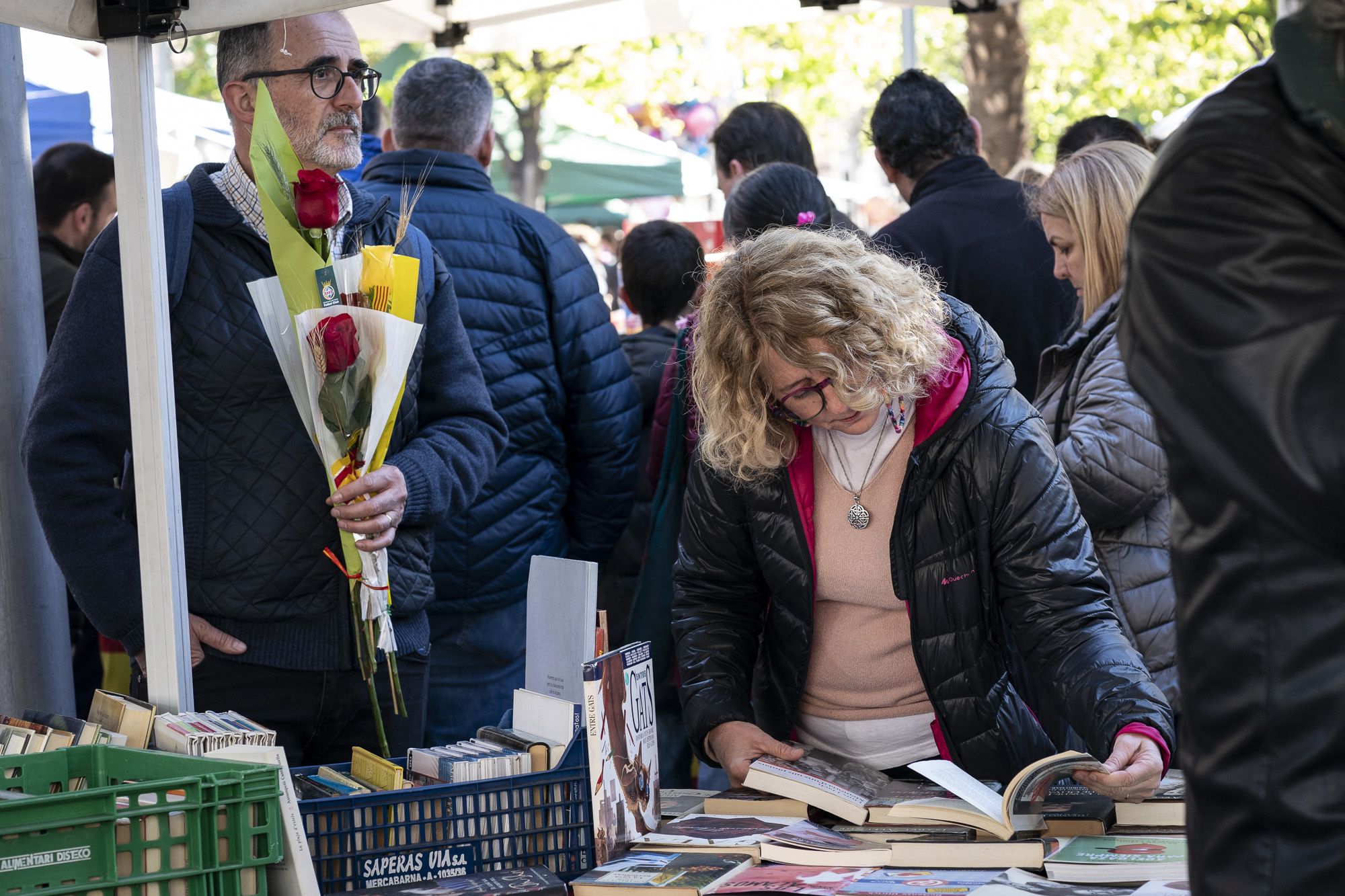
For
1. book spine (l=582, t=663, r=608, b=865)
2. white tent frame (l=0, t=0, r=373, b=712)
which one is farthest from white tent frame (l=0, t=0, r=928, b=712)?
book spine (l=582, t=663, r=608, b=865)

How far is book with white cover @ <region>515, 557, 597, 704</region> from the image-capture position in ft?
7.00

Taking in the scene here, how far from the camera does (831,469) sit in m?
2.52

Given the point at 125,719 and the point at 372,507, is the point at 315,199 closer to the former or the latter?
the point at 372,507

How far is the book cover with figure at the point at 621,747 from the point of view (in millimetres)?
2031

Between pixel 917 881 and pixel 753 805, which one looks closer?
pixel 917 881

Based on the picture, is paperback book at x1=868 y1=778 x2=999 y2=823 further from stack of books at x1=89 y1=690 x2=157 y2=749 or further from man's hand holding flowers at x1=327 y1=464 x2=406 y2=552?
stack of books at x1=89 y1=690 x2=157 y2=749

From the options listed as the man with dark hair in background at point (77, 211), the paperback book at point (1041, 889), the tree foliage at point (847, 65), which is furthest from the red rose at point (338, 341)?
the tree foliage at point (847, 65)

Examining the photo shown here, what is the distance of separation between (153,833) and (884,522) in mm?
1299

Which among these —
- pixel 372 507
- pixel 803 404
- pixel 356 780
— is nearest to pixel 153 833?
pixel 356 780

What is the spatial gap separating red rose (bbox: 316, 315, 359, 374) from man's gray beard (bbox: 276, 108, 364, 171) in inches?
18.5

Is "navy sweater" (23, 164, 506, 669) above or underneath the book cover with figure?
above

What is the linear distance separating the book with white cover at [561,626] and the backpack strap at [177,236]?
809mm

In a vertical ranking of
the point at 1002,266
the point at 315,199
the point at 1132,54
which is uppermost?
the point at 1132,54

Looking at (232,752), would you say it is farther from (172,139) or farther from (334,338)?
(172,139)
